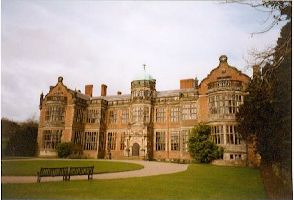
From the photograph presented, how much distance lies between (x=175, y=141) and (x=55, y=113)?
1334 centimetres

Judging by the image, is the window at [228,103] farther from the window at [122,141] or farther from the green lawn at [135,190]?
the green lawn at [135,190]

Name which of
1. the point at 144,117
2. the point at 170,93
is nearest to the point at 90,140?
the point at 144,117

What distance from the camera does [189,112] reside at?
87.8 ft

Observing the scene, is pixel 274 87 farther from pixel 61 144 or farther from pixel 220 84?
pixel 61 144

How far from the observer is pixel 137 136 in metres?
28.7

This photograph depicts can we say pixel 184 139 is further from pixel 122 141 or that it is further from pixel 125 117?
pixel 125 117

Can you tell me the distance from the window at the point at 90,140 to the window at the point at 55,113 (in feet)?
11.0

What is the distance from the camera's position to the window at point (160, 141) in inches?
1124

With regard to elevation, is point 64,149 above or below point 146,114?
below

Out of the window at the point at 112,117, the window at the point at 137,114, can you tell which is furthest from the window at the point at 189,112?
the window at the point at 112,117

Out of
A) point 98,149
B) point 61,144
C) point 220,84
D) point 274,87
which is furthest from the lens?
point 98,149

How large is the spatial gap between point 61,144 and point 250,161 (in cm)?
1780

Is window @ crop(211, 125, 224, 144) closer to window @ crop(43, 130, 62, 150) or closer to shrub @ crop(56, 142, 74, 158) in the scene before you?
shrub @ crop(56, 142, 74, 158)

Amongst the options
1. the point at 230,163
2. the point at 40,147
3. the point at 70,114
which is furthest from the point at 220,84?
the point at 40,147
